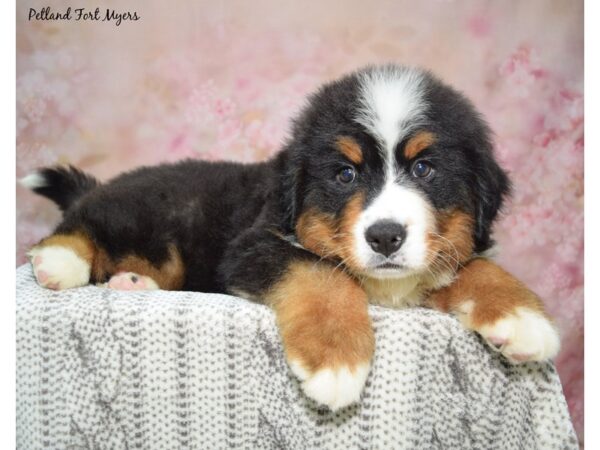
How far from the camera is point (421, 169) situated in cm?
232

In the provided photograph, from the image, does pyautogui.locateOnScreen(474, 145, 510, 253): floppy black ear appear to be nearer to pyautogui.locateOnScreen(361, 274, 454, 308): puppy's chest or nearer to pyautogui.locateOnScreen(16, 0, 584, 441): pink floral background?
pyautogui.locateOnScreen(361, 274, 454, 308): puppy's chest

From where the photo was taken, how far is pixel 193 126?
360 centimetres

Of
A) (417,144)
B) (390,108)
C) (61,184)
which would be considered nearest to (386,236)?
(417,144)

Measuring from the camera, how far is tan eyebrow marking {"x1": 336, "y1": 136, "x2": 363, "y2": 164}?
230 centimetres

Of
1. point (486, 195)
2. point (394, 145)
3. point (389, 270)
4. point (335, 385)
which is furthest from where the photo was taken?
point (486, 195)

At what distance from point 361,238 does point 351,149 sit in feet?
1.16

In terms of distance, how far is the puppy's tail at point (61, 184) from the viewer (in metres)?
3.06

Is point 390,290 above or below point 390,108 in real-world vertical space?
below

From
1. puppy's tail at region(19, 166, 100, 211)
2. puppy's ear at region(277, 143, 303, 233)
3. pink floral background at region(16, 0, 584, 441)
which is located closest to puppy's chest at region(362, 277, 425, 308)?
Answer: puppy's ear at region(277, 143, 303, 233)

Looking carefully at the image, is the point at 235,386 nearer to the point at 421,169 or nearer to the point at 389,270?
the point at 389,270

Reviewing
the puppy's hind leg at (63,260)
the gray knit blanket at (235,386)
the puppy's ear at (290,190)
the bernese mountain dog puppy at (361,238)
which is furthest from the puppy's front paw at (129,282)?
the puppy's ear at (290,190)
